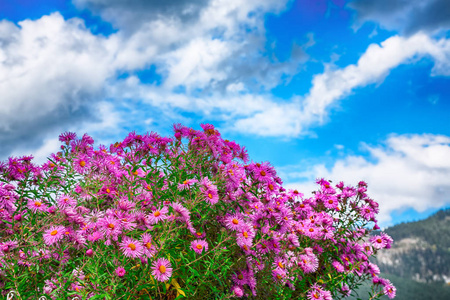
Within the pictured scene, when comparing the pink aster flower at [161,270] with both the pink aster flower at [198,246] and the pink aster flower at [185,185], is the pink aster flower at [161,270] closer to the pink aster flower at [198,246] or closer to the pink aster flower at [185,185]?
the pink aster flower at [198,246]

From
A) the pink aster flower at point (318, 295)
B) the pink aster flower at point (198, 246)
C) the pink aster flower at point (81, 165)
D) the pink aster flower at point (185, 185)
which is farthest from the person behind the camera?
the pink aster flower at point (318, 295)

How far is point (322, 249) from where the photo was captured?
17.8 ft

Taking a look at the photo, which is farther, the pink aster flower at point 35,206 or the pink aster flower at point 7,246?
the pink aster flower at point 35,206

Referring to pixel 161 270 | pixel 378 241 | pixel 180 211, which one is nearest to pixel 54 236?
pixel 161 270

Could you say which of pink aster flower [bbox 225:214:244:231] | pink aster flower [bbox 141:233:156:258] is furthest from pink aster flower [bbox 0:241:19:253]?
pink aster flower [bbox 225:214:244:231]

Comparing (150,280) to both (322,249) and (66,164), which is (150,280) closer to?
(66,164)

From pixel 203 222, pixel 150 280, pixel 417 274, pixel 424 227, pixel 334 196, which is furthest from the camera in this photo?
pixel 424 227

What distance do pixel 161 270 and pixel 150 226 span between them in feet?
1.32

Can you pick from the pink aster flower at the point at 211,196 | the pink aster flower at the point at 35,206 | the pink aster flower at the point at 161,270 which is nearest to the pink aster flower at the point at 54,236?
the pink aster flower at the point at 35,206

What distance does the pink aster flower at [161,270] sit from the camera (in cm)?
274

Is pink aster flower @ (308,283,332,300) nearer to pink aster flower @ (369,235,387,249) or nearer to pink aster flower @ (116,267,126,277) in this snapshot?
pink aster flower @ (369,235,387,249)

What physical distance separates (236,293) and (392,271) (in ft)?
573

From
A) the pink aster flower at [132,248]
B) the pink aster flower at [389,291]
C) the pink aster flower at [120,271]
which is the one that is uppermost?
the pink aster flower at [132,248]

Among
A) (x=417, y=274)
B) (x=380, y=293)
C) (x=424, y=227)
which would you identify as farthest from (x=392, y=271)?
(x=380, y=293)
